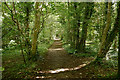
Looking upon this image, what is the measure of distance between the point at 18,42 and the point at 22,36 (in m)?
0.53

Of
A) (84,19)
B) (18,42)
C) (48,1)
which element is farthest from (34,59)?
(84,19)

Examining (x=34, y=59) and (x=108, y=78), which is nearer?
(x=108, y=78)

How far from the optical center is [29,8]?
8.47 m

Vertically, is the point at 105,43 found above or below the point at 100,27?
below

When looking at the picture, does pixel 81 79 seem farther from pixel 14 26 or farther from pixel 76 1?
pixel 76 1

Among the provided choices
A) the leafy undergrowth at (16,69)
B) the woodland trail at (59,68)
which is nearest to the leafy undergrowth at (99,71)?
the woodland trail at (59,68)

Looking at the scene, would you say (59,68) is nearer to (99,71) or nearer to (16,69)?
(99,71)

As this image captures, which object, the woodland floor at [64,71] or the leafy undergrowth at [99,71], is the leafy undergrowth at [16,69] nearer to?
the woodland floor at [64,71]

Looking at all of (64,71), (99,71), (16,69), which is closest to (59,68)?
(64,71)

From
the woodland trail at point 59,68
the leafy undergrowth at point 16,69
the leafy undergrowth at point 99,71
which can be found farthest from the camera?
the woodland trail at point 59,68

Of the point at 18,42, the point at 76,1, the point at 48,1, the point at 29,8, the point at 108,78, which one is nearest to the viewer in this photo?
the point at 108,78

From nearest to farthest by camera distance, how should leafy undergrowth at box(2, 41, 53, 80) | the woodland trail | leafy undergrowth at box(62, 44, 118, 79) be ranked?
leafy undergrowth at box(62, 44, 118, 79) → leafy undergrowth at box(2, 41, 53, 80) → the woodland trail

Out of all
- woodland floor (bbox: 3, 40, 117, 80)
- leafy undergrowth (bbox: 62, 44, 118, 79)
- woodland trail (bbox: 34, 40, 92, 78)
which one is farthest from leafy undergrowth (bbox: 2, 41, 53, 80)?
leafy undergrowth (bbox: 62, 44, 118, 79)

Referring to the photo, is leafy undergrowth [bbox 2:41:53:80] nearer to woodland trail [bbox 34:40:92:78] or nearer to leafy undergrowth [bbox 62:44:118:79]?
woodland trail [bbox 34:40:92:78]
